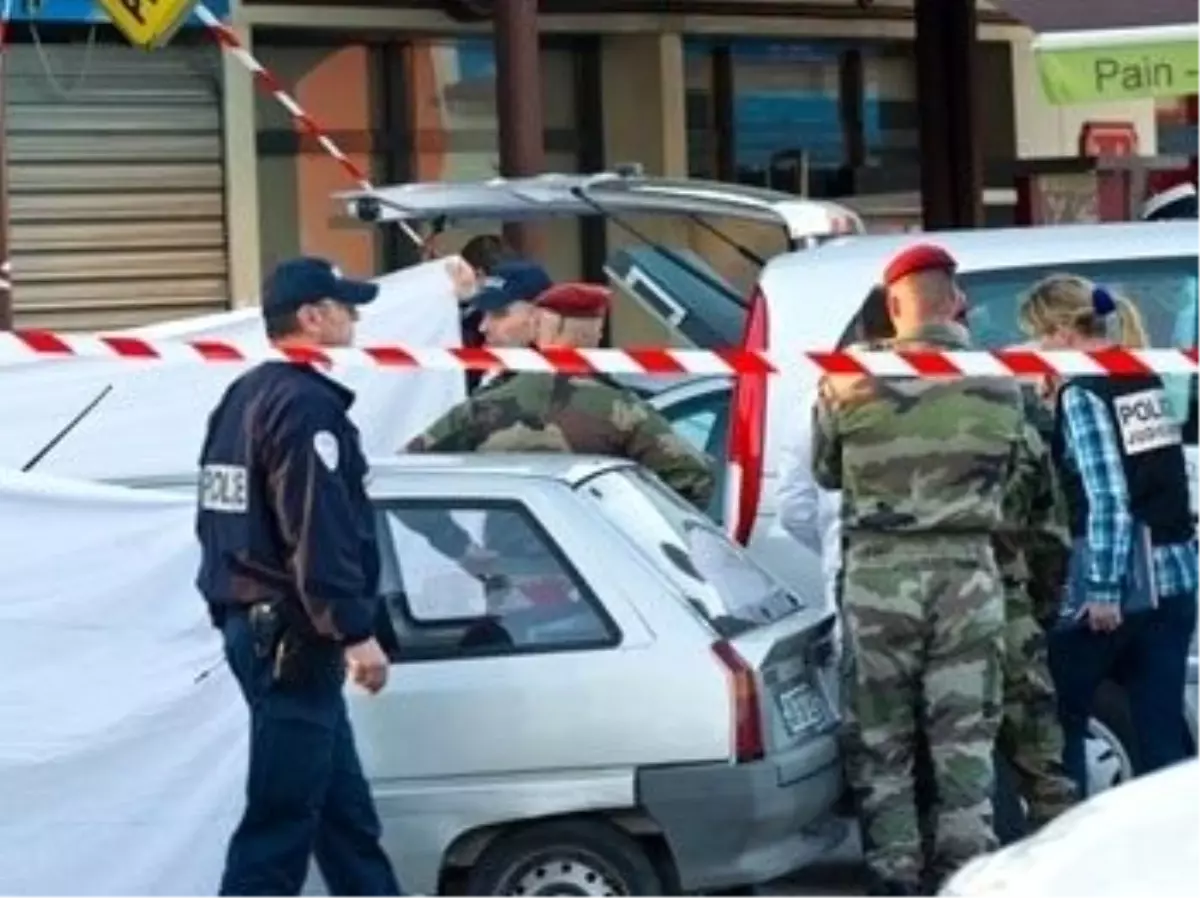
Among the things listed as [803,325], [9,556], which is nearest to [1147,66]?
[803,325]

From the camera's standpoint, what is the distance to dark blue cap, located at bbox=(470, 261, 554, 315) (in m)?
9.66

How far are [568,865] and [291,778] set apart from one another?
0.90m

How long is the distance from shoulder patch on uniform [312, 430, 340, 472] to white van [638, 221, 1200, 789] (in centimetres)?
235

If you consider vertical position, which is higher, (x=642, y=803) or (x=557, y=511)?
(x=557, y=511)

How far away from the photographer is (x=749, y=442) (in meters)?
9.81

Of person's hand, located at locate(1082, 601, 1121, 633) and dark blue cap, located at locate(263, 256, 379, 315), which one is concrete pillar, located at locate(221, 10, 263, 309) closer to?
person's hand, located at locate(1082, 601, 1121, 633)

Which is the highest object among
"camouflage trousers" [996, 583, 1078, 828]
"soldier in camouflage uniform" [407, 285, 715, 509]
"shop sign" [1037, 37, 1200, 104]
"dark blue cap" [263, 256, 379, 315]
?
"shop sign" [1037, 37, 1200, 104]

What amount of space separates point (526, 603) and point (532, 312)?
5.25 feet

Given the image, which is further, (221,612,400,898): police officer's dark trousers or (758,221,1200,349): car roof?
(758,221,1200,349): car roof

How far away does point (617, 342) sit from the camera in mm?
18531

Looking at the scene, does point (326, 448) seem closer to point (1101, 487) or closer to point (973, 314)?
point (1101, 487)

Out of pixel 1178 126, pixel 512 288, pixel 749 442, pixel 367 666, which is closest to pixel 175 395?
pixel 512 288

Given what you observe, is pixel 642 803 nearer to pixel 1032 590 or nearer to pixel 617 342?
pixel 1032 590

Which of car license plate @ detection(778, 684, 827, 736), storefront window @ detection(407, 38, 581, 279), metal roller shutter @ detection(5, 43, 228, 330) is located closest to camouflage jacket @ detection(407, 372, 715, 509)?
car license plate @ detection(778, 684, 827, 736)
